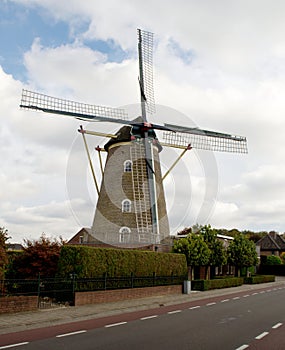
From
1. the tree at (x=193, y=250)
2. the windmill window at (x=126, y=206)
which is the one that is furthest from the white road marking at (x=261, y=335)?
the windmill window at (x=126, y=206)

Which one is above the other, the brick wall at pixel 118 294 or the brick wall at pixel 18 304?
A: the brick wall at pixel 18 304

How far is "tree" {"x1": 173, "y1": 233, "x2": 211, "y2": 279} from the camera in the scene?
31734 mm

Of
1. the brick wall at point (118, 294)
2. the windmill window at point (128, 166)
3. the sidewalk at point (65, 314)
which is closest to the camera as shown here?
the sidewalk at point (65, 314)

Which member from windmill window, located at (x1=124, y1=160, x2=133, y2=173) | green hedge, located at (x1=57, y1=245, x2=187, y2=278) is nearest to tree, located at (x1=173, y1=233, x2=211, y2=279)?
green hedge, located at (x1=57, y1=245, x2=187, y2=278)

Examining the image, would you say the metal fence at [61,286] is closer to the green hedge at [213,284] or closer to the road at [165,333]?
the road at [165,333]

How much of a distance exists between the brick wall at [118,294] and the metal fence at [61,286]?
0.29m

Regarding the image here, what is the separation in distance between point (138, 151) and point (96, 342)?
76.4 ft

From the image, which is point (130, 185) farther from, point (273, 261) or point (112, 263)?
point (273, 261)

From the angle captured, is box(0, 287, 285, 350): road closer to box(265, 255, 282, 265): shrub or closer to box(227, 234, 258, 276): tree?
box(227, 234, 258, 276): tree

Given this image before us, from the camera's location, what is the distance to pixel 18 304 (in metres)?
15.1

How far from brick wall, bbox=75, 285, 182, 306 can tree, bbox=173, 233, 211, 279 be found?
526cm

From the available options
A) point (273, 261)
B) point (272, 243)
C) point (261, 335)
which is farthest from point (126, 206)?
point (272, 243)

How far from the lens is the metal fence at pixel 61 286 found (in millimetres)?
16250

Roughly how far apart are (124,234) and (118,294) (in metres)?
11.6
